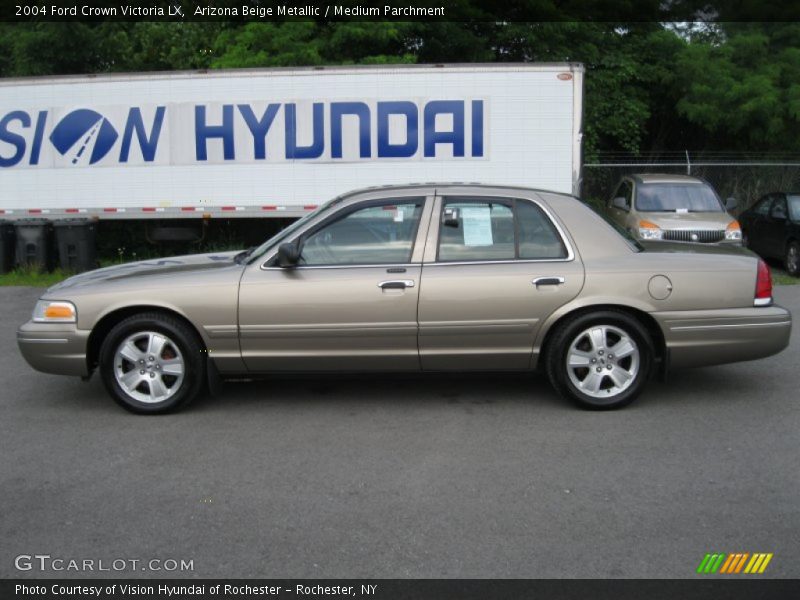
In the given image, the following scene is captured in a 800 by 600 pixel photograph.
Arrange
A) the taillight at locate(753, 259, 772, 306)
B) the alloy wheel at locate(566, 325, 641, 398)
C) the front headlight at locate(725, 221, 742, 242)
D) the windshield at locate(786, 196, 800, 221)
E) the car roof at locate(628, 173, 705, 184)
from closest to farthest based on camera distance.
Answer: the alloy wheel at locate(566, 325, 641, 398), the taillight at locate(753, 259, 772, 306), the front headlight at locate(725, 221, 742, 242), the car roof at locate(628, 173, 705, 184), the windshield at locate(786, 196, 800, 221)

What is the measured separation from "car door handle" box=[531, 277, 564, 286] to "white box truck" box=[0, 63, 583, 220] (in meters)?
7.93

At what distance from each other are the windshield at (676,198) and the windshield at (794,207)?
1.54 m

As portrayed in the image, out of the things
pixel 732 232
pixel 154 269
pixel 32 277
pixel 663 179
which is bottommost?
pixel 32 277

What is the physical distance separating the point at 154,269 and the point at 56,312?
0.75 m

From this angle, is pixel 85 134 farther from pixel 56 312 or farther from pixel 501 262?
pixel 501 262

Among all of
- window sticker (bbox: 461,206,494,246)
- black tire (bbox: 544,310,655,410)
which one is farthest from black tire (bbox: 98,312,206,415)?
black tire (bbox: 544,310,655,410)

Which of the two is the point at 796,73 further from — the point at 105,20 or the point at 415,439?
the point at 415,439

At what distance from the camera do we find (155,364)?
6.22 m

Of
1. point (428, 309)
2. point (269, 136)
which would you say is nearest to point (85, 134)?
point (269, 136)

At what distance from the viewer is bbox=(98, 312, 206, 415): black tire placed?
6176mm

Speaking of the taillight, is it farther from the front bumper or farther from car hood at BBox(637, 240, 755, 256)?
the front bumper

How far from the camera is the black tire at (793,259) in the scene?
13898 millimetres

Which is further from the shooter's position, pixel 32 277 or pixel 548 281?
pixel 32 277

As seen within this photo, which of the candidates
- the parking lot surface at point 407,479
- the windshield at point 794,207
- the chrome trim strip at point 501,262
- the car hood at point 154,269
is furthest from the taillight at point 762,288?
the windshield at point 794,207
